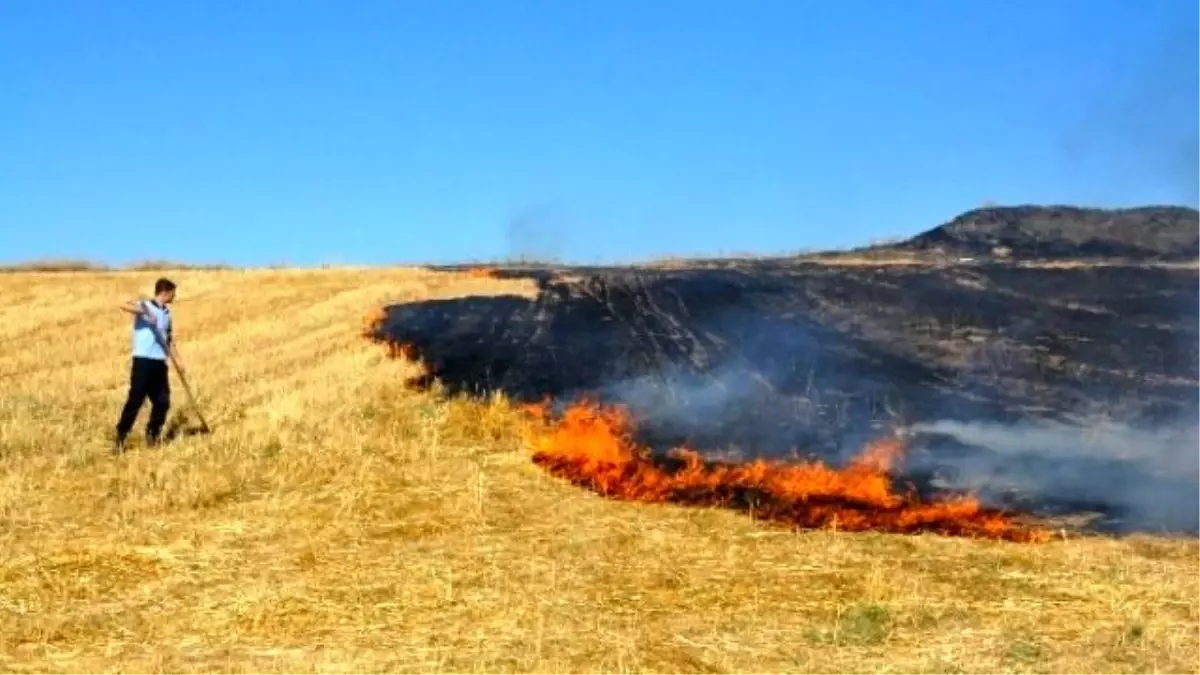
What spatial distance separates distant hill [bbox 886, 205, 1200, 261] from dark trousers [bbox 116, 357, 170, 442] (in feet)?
41.9

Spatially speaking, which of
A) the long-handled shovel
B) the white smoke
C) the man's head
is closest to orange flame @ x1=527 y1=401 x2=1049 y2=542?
the white smoke

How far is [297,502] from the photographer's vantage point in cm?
1112

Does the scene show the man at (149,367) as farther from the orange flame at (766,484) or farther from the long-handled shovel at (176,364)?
the orange flame at (766,484)

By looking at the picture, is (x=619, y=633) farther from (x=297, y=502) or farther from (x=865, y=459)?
(x=865, y=459)

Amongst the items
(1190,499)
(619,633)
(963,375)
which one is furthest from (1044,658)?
(963,375)

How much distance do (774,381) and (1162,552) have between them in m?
4.85

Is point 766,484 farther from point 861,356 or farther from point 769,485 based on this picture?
point 861,356

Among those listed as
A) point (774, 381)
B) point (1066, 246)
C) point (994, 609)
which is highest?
point (1066, 246)

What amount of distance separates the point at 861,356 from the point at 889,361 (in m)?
0.31

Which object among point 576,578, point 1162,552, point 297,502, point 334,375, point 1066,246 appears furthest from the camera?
point 1066,246

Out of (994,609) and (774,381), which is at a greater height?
(774,381)

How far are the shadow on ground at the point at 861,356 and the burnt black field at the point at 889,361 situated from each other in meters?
0.03

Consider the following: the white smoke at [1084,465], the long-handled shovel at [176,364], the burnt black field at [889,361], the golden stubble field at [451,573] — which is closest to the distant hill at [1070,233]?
the burnt black field at [889,361]

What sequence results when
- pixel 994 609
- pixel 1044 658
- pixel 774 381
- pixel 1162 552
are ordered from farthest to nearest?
pixel 774 381 → pixel 1162 552 → pixel 994 609 → pixel 1044 658
